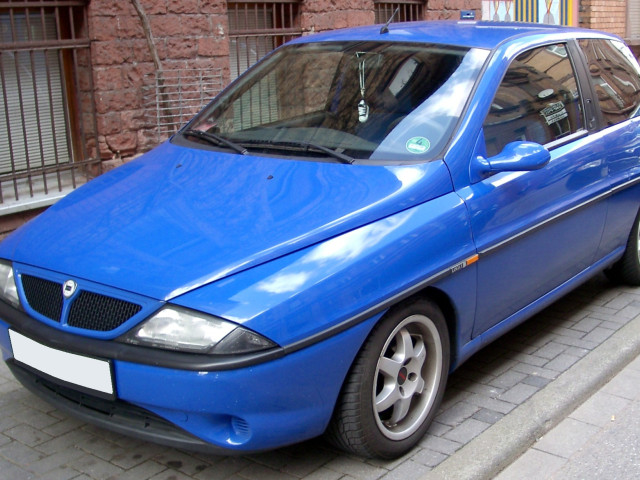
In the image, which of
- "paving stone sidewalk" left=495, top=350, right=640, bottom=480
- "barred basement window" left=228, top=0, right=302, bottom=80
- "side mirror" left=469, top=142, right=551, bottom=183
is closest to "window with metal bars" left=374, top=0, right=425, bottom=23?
"barred basement window" left=228, top=0, right=302, bottom=80

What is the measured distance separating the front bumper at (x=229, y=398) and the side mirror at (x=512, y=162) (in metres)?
1.01

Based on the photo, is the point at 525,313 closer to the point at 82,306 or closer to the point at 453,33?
the point at 453,33

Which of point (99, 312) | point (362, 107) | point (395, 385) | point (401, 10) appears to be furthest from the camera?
point (401, 10)

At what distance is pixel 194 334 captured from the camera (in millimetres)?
3014

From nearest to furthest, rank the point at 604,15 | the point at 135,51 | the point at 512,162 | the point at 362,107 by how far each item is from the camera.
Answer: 1. the point at 512,162
2. the point at 362,107
3. the point at 135,51
4. the point at 604,15

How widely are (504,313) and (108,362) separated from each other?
6.56ft

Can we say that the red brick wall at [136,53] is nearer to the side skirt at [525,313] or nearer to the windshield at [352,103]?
the windshield at [352,103]

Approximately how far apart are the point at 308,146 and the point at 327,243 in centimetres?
90

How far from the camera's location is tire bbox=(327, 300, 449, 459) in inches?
132

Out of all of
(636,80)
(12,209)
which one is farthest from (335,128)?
(12,209)

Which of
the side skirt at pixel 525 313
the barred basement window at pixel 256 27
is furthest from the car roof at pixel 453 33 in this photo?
the barred basement window at pixel 256 27

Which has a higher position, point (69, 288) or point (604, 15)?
point (604, 15)

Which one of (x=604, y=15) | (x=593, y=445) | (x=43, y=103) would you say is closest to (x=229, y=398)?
(x=593, y=445)

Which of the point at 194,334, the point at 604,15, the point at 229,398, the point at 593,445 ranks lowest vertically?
the point at 593,445
